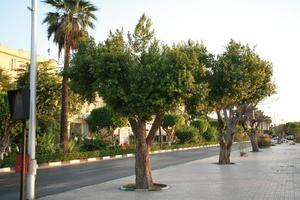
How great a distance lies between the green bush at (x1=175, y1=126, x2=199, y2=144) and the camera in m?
67.8

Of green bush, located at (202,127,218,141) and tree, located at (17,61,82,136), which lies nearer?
tree, located at (17,61,82,136)

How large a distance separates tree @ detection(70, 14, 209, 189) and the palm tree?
55.0ft

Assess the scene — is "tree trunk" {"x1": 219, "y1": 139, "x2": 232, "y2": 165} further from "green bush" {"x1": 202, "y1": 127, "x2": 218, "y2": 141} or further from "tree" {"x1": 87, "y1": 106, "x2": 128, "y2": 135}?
"green bush" {"x1": 202, "y1": 127, "x2": 218, "y2": 141}

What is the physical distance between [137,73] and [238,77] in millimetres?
7831

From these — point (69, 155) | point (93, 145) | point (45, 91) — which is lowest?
point (69, 155)

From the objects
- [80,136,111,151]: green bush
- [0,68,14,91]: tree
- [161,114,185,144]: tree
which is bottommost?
[80,136,111,151]: green bush

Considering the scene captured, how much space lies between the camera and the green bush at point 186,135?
67.8 m

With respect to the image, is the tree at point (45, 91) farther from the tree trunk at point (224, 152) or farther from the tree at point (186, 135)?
the tree at point (186, 135)

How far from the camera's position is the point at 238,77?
19.6 meters

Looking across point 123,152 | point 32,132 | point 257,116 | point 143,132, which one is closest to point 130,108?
point 143,132

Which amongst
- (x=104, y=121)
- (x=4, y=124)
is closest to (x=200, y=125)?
(x=104, y=121)

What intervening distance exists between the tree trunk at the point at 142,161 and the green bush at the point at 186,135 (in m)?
53.3

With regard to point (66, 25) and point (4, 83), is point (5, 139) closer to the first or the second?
point (4, 83)

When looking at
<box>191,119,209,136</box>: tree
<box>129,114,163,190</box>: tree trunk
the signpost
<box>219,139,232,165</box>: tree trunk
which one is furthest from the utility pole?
<box>191,119,209,136</box>: tree
